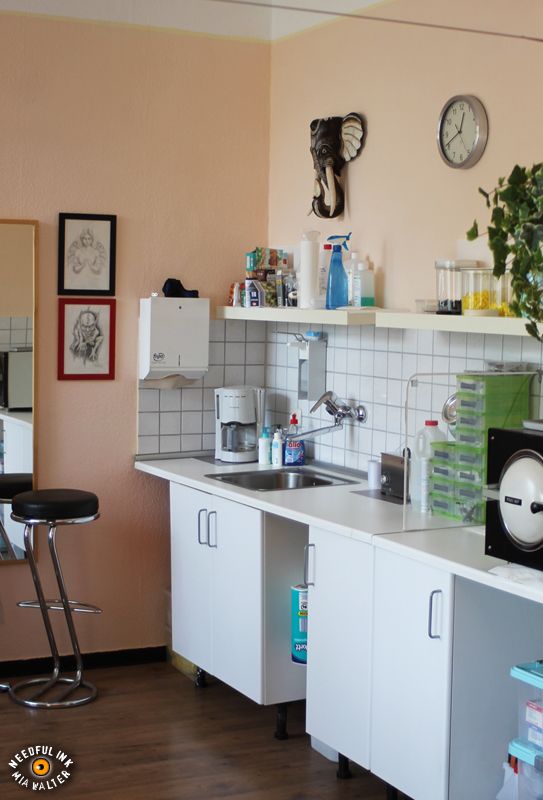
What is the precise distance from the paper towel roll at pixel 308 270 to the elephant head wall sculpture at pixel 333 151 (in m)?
0.21

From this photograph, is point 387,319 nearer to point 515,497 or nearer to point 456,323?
point 456,323

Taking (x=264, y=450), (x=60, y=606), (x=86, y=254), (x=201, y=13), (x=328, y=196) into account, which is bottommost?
(x=60, y=606)

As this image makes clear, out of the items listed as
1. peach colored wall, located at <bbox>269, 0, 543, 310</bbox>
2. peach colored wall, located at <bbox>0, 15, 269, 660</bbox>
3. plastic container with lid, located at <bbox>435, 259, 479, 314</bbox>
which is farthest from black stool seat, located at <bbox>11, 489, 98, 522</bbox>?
plastic container with lid, located at <bbox>435, 259, 479, 314</bbox>

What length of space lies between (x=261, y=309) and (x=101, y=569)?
1.26m

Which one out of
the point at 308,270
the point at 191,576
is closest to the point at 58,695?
the point at 191,576

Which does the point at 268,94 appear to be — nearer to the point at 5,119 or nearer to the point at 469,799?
the point at 5,119

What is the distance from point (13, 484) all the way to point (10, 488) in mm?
20

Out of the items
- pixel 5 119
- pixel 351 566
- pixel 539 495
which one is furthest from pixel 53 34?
pixel 539 495

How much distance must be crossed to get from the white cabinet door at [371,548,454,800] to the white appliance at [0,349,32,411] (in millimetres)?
1806

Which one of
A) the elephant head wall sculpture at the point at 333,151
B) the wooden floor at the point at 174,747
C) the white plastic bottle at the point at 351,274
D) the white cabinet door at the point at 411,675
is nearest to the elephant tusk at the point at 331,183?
the elephant head wall sculpture at the point at 333,151

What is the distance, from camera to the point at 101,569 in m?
Answer: 4.62

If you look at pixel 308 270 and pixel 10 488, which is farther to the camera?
pixel 10 488

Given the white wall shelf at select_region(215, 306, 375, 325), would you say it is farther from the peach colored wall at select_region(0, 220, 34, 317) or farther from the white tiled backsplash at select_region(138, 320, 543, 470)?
the peach colored wall at select_region(0, 220, 34, 317)

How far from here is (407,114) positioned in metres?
3.88
